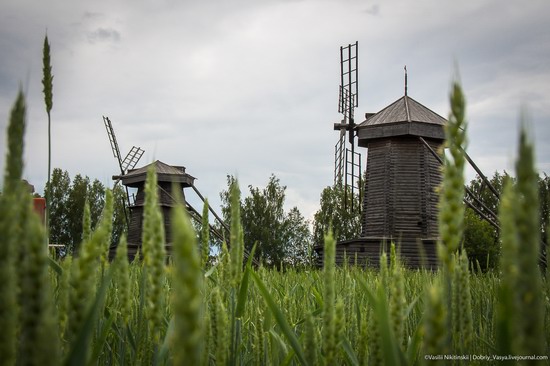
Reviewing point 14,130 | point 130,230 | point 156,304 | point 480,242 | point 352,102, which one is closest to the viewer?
point 14,130

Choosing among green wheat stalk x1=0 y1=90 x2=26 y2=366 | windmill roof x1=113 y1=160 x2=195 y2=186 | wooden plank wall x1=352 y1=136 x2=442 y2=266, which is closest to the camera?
green wheat stalk x1=0 y1=90 x2=26 y2=366

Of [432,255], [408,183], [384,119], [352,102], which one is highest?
[352,102]

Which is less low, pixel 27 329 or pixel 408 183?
pixel 408 183

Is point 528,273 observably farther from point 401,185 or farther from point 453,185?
point 401,185

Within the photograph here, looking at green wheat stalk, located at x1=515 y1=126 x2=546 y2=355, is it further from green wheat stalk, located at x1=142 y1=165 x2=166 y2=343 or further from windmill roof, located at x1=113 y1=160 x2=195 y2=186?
windmill roof, located at x1=113 y1=160 x2=195 y2=186

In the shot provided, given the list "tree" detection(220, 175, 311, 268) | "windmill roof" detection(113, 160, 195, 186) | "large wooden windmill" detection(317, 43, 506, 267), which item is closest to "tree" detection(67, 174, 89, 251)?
"tree" detection(220, 175, 311, 268)

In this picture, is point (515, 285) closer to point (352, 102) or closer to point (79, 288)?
point (79, 288)

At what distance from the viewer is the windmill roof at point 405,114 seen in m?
26.6

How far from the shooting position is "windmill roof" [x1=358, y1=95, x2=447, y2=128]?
26609 mm

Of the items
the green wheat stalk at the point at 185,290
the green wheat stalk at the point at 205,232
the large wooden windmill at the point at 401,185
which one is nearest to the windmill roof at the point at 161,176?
the large wooden windmill at the point at 401,185

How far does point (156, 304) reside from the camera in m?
0.94

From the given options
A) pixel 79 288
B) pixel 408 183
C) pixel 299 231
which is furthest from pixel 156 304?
pixel 299 231

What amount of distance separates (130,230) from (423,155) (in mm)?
22466

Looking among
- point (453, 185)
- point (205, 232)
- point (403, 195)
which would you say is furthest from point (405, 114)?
point (453, 185)
